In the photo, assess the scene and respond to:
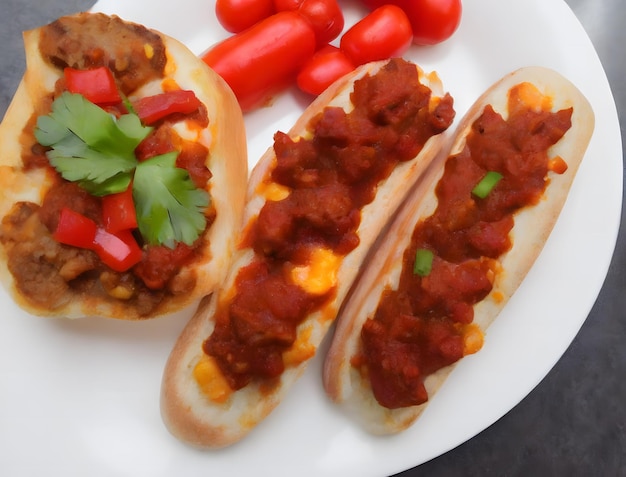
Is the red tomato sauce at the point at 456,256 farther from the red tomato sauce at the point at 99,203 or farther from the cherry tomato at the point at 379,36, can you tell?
the red tomato sauce at the point at 99,203

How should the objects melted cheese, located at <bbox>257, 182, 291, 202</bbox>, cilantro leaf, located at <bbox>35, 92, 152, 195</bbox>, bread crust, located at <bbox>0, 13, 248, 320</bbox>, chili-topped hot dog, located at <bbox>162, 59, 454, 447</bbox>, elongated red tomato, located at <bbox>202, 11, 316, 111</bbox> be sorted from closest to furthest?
cilantro leaf, located at <bbox>35, 92, 152, 195</bbox>
bread crust, located at <bbox>0, 13, 248, 320</bbox>
chili-topped hot dog, located at <bbox>162, 59, 454, 447</bbox>
melted cheese, located at <bbox>257, 182, 291, 202</bbox>
elongated red tomato, located at <bbox>202, 11, 316, 111</bbox>

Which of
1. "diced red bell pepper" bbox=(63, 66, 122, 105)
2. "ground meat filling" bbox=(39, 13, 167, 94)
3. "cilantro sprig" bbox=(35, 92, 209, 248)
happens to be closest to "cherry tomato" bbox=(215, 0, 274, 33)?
"ground meat filling" bbox=(39, 13, 167, 94)

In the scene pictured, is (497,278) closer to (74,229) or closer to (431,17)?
(431,17)

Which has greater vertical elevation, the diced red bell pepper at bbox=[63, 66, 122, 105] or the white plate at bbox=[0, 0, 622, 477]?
the diced red bell pepper at bbox=[63, 66, 122, 105]

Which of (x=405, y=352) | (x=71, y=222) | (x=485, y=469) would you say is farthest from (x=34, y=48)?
(x=485, y=469)

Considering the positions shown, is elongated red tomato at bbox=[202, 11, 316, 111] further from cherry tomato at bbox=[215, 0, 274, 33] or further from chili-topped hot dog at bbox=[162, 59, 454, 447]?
chili-topped hot dog at bbox=[162, 59, 454, 447]

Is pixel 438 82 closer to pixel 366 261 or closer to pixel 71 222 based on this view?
pixel 366 261

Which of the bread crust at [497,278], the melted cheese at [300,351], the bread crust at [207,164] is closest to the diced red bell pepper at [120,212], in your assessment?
the bread crust at [207,164]
